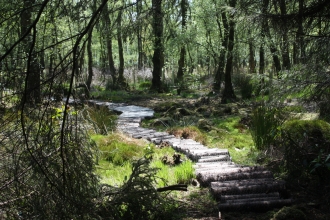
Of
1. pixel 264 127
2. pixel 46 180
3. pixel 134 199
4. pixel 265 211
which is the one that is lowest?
pixel 265 211

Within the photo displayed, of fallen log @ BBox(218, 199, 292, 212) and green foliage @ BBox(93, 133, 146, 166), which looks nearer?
fallen log @ BBox(218, 199, 292, 212)

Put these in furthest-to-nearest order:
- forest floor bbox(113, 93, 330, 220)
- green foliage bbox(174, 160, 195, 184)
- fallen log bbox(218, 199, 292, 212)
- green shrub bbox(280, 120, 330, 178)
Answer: green foliage bbox(174, 160, 195, 184)
green shrub bbox(280, 120, 330, 178)
fallen log bbox(218, 199, 292, 212)
forest floor bbox(113, 93, 330, 220)

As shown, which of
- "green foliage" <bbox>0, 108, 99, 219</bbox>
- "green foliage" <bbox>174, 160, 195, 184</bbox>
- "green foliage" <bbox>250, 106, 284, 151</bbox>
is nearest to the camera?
"green foliage" <bbox>0, 108, 99, 219</bbox>

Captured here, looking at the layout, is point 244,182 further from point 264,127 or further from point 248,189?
point 264,127

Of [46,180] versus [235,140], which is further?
[235,140]

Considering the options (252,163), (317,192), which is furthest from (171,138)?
(317,192)

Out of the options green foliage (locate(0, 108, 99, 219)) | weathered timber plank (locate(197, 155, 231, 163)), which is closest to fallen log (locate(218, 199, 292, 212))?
green foliage (locate(0, 108, 99, 219))

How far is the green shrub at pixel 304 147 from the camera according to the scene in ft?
13.2

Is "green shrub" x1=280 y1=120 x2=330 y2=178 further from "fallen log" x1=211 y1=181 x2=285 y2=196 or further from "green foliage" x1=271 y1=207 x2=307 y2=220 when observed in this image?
"green foliage" x1=271 y1=207 x2=307 y2=220

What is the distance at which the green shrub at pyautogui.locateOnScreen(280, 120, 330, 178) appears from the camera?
13.2 feet

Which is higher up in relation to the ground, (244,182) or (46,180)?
(46,180)

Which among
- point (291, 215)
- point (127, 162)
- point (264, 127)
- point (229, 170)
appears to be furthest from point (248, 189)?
point (127, 162)

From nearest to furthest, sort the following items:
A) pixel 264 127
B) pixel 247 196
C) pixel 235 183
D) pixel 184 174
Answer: pixel 247 196, pixel 235 183, pixel 184 174, pixel 264 127

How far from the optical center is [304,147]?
13.9ft
